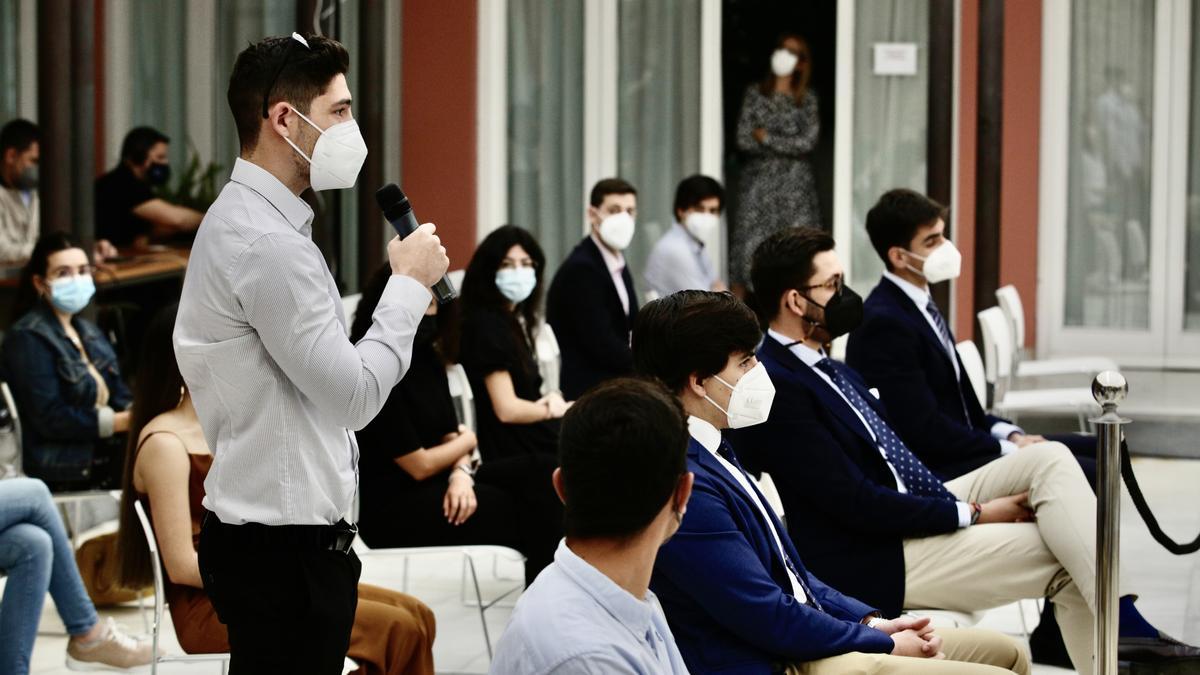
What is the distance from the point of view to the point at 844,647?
110 inches

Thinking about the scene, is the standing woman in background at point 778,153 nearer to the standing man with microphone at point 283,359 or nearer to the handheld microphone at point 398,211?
the handheld microphone at point 398,211

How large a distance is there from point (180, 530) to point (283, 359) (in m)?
1.13

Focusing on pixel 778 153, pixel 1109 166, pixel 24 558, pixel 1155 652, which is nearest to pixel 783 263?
pixel 1155 652

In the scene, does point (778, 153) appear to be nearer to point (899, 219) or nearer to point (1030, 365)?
point (1030, 365)

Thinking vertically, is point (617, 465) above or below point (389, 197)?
below

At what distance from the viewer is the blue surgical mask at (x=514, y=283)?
5180 mm

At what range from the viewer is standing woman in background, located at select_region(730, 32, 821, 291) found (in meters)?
9.56

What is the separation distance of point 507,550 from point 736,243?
17.8ft

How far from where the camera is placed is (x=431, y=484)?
447cm

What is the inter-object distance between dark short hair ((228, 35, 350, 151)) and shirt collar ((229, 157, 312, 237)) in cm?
4

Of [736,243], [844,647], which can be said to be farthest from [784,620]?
[736,243]

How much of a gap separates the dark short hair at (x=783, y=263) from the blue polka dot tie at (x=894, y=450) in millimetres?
198

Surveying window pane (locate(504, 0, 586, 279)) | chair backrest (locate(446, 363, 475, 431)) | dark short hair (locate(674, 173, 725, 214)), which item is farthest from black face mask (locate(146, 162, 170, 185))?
chair backrest (locate(446, 363, 475, 431))

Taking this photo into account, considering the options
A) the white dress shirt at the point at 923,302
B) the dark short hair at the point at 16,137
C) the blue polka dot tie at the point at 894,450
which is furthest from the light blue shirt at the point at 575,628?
→ the dark short hair at the point at 16,137
